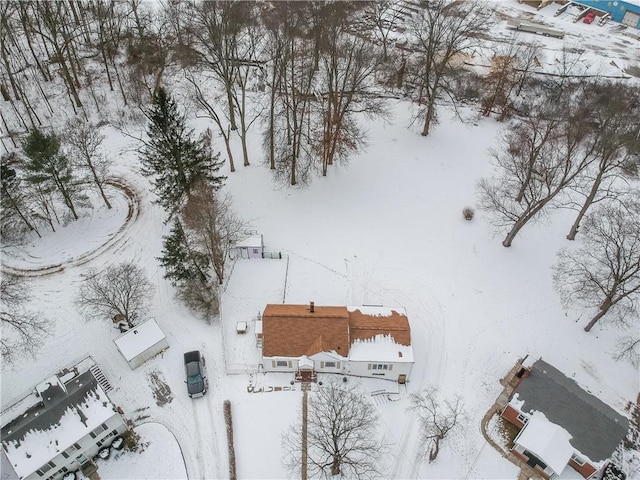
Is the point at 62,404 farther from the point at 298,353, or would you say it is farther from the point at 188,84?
the point at 188,84

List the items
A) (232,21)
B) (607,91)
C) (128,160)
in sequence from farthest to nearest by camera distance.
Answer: (607,91) → (128,160) → (232,21)

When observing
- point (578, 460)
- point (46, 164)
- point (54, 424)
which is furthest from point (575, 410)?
point (46, 164)

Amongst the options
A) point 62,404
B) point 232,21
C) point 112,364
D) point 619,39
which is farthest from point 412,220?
point 619,39

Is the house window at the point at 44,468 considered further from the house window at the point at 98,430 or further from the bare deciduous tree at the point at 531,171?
the bare deciduous tree at the point at 531,171

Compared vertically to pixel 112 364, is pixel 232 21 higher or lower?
higher

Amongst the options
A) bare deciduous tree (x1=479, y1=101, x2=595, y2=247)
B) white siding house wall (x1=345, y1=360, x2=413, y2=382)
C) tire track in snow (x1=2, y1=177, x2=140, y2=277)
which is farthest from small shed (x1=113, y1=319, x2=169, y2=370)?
bare deciduous tree (x1=479, y1=101, x2=595, y2=247)

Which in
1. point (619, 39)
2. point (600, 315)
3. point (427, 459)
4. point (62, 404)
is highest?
point (619, 39)

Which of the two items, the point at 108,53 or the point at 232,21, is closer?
the point at 232,21
